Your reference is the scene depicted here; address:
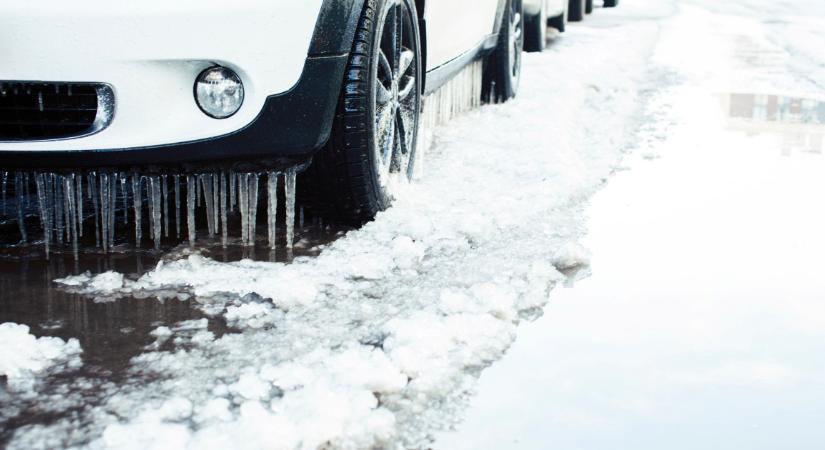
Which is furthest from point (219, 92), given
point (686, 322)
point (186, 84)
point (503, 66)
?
point (503, 66)

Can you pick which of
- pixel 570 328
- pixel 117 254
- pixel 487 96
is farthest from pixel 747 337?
pixel 487 96

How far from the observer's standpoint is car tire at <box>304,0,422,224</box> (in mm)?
3080

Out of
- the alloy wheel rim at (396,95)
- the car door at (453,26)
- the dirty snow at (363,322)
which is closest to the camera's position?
the dirty snow at (363,322)

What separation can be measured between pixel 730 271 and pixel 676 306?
0.40 metres

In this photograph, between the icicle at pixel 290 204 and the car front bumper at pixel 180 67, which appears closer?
the car front bumper at pixel 180 67

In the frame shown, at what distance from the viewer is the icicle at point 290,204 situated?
10.1 ft

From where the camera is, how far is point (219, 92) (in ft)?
9.11

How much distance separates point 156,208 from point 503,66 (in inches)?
137

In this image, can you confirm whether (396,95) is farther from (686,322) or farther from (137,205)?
(686,322)

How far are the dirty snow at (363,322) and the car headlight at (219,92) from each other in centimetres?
45

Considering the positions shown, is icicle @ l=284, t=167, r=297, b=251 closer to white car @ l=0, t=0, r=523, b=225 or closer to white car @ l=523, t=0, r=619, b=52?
white car @ l=0, t=0, r=523, b=225

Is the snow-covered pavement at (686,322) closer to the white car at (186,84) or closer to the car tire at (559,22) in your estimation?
the white car at (186,84)

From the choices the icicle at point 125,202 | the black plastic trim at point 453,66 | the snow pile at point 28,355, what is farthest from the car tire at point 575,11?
the snow pile at point 28,355

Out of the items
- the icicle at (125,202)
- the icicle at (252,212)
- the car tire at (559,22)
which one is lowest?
the icicle at (125,202)
